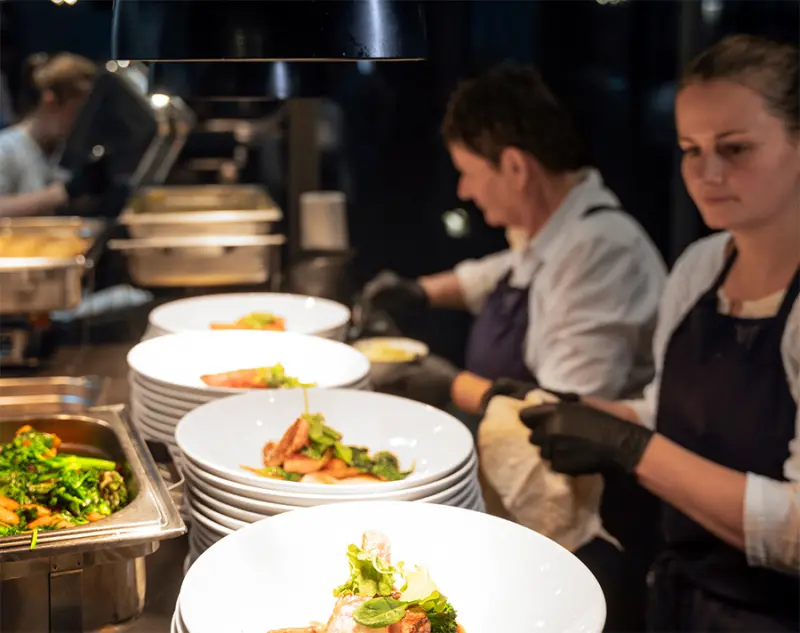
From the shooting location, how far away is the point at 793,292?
1619 mm

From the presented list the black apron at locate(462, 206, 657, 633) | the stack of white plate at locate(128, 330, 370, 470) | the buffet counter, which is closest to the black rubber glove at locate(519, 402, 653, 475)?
the black apron at locate(462, 206, 657, 633)

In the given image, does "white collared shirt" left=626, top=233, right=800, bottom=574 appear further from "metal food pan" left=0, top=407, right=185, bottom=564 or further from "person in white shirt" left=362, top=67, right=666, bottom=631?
"metal food pan" left=0, top=407, right=185, bottom=564

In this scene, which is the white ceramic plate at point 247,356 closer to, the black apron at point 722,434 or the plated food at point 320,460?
the plated food at point 320,460

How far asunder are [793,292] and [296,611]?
110 cm

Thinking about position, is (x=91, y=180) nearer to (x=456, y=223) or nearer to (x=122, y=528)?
(x=456, y=223)

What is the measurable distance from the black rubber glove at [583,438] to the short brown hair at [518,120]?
2.85 feet

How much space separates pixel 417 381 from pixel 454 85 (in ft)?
7.38

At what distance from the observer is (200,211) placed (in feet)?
10.1

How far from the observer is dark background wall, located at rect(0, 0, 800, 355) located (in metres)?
3.74

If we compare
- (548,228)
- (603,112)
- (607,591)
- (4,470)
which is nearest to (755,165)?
(548,228)

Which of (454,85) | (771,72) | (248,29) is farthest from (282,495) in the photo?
(454,85)

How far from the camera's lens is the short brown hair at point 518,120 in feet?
7.41

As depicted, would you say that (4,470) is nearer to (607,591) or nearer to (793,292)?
(607,591)

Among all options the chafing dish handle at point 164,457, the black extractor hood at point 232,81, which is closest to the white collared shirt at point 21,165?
the black extractor hood at point 232,81
